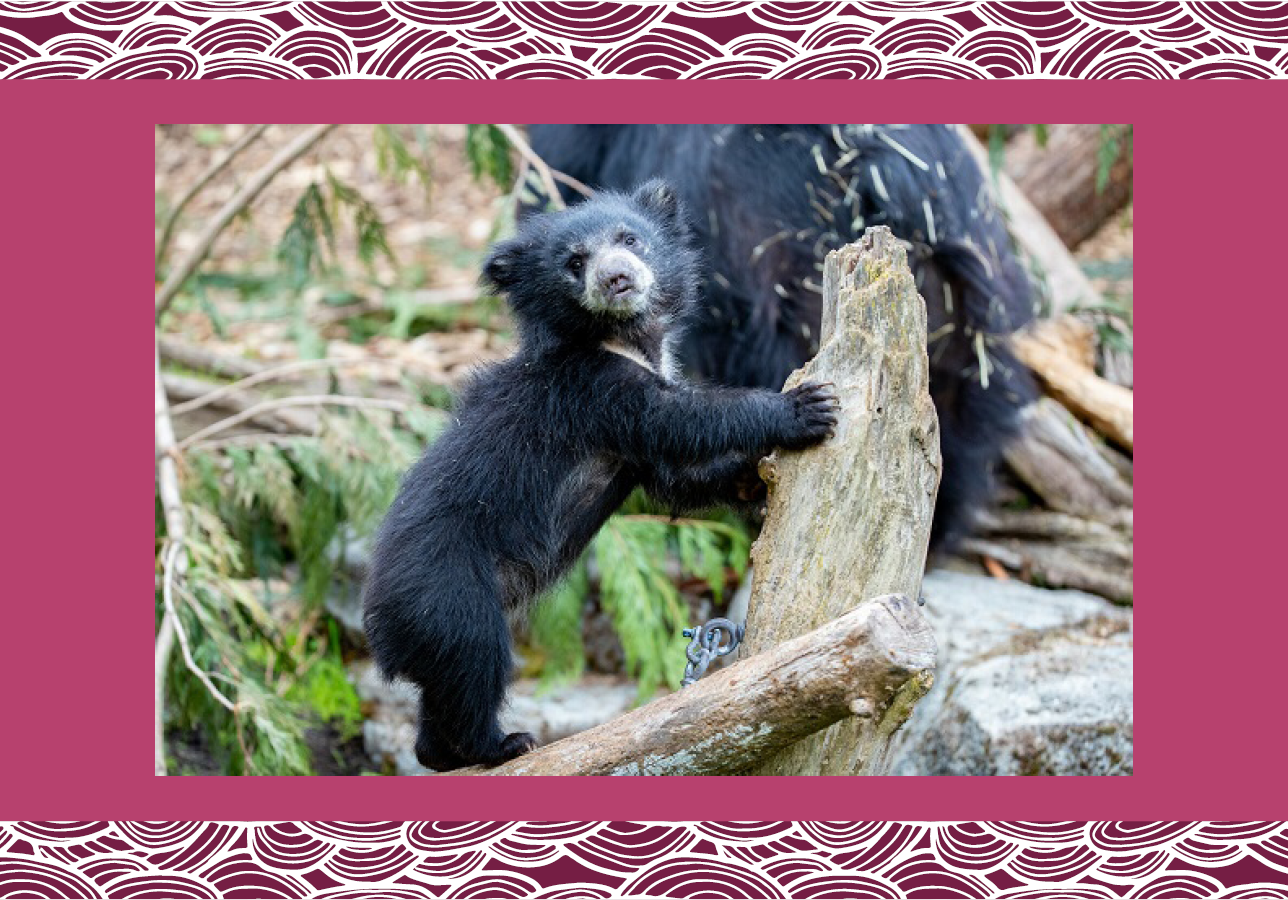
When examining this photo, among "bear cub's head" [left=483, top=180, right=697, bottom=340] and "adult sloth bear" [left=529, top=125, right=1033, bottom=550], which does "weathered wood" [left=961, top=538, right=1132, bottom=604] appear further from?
"bear cub's head" [left=483, top=180, right=697, bottom=340]

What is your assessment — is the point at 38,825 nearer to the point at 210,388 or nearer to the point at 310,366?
the point at 310,366

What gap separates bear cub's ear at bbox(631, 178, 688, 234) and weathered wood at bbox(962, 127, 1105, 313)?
3.91 m

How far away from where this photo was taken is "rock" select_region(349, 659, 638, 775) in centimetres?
716

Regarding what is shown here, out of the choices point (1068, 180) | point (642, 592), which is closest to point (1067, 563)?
point (642, 592)

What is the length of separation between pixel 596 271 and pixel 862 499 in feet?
4.09

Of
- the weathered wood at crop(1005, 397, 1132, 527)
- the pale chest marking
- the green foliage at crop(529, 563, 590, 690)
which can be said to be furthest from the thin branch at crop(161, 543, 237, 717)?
the weathered wood at crop(1005, 397, 1132, 527)

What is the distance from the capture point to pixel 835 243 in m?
6.97

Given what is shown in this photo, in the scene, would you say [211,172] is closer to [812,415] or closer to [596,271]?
[596,271]

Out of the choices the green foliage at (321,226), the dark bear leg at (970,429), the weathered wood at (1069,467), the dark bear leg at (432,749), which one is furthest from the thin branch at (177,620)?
the weathered wood at (1069,467)

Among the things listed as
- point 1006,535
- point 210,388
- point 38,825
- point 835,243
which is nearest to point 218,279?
point 210,388

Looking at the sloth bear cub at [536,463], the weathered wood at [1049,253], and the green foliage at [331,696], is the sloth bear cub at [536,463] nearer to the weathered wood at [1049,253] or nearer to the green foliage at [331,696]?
the green foliage at [331,696]

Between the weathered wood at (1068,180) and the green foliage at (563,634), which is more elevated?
the weathered wood at (1068,180)

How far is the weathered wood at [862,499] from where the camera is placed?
155 inches

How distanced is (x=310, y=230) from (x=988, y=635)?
13.8ft
